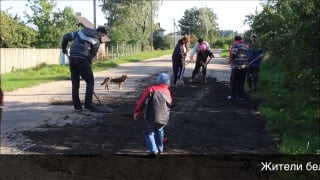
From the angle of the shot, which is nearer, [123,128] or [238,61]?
[123,128]

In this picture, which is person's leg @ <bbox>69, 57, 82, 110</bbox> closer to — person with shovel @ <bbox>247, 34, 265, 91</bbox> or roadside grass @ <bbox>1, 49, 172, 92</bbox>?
person with shovel @ <bbox>247, 34, 265, 91</bbox>

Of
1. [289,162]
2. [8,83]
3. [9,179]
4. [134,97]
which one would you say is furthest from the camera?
[8,83]

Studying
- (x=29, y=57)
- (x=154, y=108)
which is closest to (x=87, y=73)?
(x=154, y=108)

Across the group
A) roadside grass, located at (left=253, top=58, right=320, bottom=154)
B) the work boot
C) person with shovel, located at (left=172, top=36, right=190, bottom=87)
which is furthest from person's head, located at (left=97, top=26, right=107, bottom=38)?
person with shovel, located at (left=172, top=36, right=190, bottom=87)

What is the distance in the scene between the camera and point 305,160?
695 cm

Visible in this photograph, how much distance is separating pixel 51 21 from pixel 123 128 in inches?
285

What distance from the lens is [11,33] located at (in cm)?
3033

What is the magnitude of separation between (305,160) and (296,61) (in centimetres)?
510

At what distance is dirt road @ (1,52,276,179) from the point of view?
7.64 metres

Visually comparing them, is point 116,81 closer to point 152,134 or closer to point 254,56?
point 254,56

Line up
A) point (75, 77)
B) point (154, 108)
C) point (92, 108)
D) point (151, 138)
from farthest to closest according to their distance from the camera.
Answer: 1. point (92, 108)
2. point (75, 77)
3. point (151, 138)
4. point (154, 108)

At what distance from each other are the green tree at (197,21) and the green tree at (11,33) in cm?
1327

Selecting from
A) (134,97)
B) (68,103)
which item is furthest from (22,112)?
(134,97)

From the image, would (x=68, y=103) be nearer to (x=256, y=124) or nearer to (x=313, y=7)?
(x=256, y=124)
